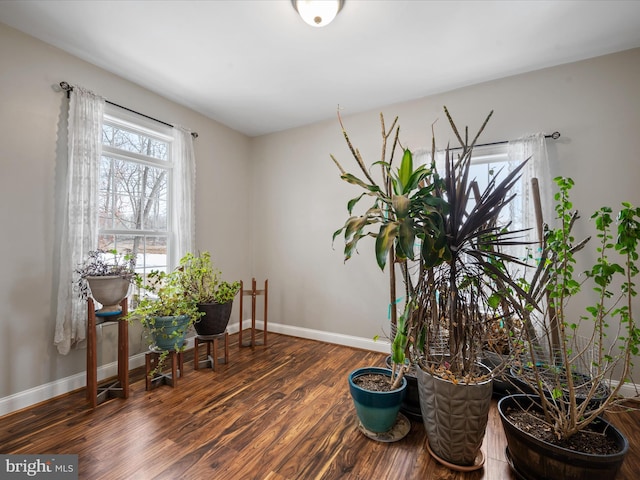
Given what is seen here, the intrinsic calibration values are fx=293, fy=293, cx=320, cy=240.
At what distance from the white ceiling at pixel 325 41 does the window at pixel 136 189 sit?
0.46 metres

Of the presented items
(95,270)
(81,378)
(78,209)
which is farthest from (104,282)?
(81,378)

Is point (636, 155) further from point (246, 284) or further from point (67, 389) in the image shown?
point (67, 389)

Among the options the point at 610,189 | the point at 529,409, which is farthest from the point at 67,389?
the point at 610,189

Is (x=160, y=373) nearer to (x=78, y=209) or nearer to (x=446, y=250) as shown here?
(x=78, y=209)

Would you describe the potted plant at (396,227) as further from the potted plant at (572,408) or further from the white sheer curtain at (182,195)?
the white sheer curtain at (182,195)

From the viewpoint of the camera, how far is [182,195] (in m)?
3.11

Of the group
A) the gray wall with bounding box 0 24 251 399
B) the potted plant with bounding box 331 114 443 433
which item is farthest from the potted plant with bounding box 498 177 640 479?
the gray wall with bounding box 0 24 251 399

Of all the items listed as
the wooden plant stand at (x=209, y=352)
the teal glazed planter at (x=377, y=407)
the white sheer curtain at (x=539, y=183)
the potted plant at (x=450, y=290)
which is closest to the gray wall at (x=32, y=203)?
the wooden plant stand at (x=209, y=352)

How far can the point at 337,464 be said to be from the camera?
1.57 metres

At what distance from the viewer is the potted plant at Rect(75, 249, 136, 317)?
2.10 metres

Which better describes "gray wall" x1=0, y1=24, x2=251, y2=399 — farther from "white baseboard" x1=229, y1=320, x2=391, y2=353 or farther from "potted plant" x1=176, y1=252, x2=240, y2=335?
"white baseboard" x1=229, y1=320, x2=391, y2=353

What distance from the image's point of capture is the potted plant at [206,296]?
2.61 metres

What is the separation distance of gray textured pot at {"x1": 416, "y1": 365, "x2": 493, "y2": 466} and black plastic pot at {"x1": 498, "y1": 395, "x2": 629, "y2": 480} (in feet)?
0.50

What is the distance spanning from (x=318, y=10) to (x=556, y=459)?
269cm
